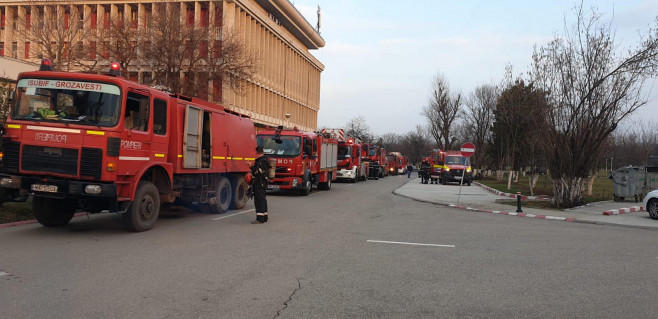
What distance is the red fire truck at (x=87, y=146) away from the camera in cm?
835

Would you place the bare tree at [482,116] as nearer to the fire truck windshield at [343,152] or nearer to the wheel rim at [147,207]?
the fire truck windshield at [343,152]

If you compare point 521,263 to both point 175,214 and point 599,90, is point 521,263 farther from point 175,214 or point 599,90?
point 599,90

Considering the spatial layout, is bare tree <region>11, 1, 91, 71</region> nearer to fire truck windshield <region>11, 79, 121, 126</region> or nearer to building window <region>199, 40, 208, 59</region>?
building window <region>199, 40, 208, 59</region>

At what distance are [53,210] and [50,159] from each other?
5.56 ft

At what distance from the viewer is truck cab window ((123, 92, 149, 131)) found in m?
8.81

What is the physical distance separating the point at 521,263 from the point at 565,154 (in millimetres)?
12086

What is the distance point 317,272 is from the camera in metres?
6.56

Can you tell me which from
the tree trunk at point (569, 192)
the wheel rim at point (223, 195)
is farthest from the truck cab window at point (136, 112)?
the tree trunk at point (569, 192)

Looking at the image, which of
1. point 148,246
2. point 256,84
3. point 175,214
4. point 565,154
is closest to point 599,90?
point 565,154

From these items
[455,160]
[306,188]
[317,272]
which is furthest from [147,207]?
[455,160]

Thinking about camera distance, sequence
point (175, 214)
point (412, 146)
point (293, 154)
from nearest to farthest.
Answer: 1. point (175, 214)
2. point (293, 154)
3. point (412, 146)

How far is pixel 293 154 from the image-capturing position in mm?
19422

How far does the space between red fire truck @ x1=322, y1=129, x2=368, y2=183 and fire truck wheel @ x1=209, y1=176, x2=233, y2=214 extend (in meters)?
18.1

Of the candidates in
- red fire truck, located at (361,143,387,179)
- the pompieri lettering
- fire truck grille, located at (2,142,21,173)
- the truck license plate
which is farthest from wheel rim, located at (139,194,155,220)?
red fire truck, located at (361,143,387,179)
